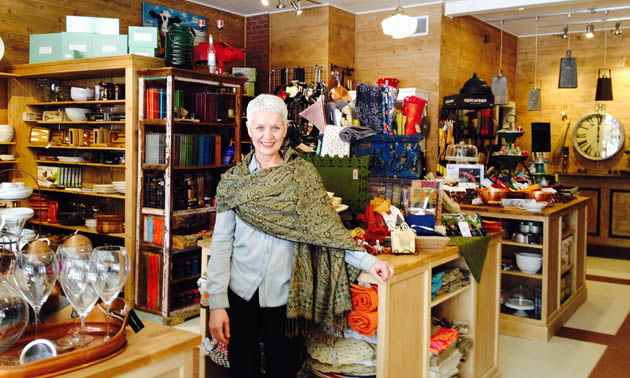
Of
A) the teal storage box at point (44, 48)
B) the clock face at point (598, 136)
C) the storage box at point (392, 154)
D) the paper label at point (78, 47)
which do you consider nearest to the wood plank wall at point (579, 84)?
the clock face at point (598, 136)

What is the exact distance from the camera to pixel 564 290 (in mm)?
5461

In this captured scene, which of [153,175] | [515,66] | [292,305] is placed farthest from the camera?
[515,66]

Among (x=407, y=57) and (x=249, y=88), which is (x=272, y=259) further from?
(x=407, y=57)

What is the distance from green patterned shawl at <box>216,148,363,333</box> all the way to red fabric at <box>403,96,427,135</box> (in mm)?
1204

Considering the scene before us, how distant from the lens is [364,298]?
101 inches

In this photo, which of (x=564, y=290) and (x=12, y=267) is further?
(x=564, y=290)

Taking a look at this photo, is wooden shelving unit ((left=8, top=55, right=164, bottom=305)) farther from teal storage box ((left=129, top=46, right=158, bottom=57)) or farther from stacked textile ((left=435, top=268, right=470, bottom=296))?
stacked textile ((left=435, top=268, right=470, bottom=296))

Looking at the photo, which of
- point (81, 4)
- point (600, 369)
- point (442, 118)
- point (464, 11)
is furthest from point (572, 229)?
point (81, 4)

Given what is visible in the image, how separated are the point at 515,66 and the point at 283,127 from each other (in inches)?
351

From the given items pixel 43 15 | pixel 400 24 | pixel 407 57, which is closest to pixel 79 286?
pixel 400 24

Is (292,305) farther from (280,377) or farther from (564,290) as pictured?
(564,290)

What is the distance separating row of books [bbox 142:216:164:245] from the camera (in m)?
5.21

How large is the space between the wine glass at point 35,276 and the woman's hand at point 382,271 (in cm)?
131

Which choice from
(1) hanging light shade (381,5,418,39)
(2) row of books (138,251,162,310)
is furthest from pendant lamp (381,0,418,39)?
(2) row of books (138,251,162,310)
